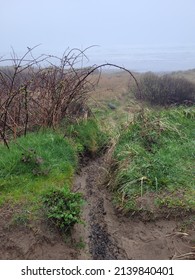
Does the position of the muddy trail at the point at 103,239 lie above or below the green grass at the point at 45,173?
below

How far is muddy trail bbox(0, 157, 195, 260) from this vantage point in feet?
11.7

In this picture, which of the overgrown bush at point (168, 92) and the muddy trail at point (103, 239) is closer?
the muddy trail at point (103, 239)

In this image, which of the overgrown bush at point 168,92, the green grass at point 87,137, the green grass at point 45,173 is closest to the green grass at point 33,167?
the green grass at point 45,173

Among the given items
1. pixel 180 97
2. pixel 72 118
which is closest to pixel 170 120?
pixel 72 118

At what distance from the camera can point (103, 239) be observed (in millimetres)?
3902

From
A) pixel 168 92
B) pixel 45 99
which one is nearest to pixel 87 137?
pixel 45 99

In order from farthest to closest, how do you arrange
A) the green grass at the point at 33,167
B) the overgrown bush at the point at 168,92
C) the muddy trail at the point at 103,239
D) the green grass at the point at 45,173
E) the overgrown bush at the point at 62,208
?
the overgrown bush at the point at 168,92, the green grass at the point at 33,167, the green grass at the point at 45,173, the overgrown bush at the point at 62,208, the muddy trail at the point at 103,239

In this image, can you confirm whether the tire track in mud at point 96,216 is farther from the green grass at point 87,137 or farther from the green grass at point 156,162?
the green grass at point 87,137

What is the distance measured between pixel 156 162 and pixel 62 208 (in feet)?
5.40

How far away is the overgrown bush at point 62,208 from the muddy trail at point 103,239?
4.3 inches

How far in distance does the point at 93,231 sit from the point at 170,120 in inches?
131

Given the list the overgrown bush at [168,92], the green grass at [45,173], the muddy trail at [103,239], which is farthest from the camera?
the overgrown bush at [168,92]

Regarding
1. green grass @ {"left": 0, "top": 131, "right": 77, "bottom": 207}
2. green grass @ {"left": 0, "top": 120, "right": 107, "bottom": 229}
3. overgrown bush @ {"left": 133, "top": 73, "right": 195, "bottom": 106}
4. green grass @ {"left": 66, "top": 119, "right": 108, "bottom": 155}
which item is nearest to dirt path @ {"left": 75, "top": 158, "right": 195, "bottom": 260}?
green grass @ {"left": 0, "top": 120, "right": 107, "bottom": 229}

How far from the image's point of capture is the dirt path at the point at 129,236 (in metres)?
3.62
